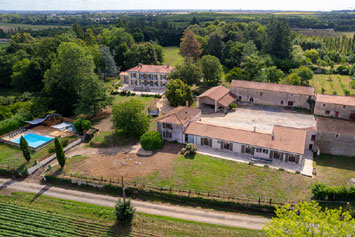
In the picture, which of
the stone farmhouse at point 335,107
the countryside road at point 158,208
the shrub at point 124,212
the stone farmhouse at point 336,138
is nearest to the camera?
the shrub at point 124,212

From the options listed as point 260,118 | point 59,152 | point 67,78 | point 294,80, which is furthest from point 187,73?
point 59,152

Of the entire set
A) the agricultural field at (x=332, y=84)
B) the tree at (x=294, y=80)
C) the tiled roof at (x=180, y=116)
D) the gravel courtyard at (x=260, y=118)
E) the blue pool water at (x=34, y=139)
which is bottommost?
the blue pool water at (x=34, y=139)

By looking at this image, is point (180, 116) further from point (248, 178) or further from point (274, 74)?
point (274, 74)

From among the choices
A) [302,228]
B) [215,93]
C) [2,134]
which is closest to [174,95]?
[215,93]

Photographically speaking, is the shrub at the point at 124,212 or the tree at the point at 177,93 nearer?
the shrub at the point at 124,212

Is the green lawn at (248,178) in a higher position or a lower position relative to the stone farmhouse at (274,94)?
lower

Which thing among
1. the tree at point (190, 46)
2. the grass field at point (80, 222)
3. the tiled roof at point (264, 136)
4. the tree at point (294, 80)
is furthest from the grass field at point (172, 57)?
the grass field at point (80, 222)

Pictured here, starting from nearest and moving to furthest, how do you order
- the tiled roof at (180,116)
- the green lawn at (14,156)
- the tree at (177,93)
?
1. the green lawn at (14,156)
2. the tiled roof at (180,116)
3. the tree at (177,93)

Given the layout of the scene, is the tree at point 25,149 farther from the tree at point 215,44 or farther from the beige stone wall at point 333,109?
the tree at point 215,44
